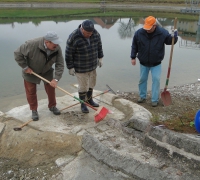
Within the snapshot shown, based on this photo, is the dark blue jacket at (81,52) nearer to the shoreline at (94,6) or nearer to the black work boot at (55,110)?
the black work boot at (55,110)

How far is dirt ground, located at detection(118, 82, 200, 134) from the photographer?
12.8ft

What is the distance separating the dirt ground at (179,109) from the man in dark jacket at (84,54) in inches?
56.1

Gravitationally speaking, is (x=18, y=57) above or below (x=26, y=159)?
above

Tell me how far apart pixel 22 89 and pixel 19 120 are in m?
3.40

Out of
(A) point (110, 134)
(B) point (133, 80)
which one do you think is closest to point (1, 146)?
(A) point (110, 134)

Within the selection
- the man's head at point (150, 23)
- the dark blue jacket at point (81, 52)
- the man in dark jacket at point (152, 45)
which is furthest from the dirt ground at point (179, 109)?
the man's head at point (150, 23)

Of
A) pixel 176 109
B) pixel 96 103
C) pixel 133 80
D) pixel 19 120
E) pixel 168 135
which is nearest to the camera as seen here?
pixel 168 135

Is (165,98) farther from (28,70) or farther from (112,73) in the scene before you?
(112,73)

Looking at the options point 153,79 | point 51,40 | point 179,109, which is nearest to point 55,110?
point 51,40

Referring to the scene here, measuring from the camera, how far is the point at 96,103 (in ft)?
18.0

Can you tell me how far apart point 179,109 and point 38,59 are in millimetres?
3420

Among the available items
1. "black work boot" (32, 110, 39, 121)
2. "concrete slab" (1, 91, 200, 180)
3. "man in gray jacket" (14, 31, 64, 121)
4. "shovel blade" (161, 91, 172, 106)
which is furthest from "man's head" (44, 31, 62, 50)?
"shovel blade" (161, 91, 172, 106)

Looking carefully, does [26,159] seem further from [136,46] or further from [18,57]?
[136,46]

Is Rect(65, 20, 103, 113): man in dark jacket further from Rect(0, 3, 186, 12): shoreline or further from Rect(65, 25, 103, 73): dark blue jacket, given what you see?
Rect(0, 3, 186, 12): shoreline
